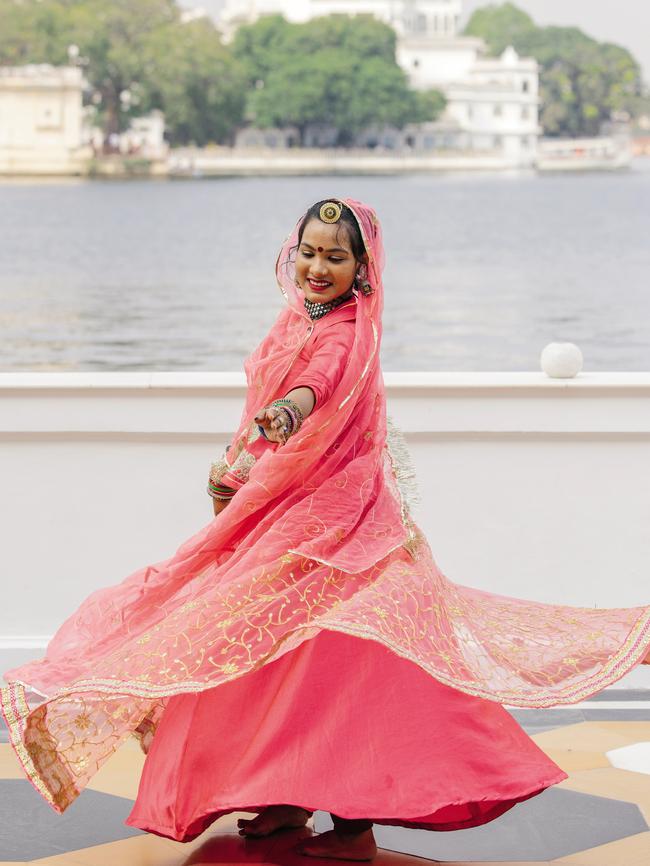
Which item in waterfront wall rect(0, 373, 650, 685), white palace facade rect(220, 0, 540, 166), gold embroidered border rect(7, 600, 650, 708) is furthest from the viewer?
white palace facade rect(220, 0, 540, 166)

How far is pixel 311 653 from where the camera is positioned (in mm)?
2025

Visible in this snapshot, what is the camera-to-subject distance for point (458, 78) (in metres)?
77.2

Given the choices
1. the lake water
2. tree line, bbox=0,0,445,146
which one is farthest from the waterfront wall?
tree line, bbox=0,0,445,146

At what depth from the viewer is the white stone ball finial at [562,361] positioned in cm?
298

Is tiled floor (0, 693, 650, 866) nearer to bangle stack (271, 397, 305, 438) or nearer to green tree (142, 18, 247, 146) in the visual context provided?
bangle stack (271, 397, 305, 438)

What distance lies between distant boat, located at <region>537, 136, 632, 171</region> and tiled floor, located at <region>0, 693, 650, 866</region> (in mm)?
76482

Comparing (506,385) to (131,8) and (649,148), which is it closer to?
(131,8)

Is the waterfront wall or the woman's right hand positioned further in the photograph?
the waterfront wall

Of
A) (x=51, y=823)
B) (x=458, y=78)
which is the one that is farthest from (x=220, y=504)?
(x=458, y=78)

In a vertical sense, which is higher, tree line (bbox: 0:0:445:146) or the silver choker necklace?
tree line (bbox: 0:0:445:146)

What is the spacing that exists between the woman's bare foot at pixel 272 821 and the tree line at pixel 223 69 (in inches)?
2561

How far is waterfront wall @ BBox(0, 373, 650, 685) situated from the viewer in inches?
117

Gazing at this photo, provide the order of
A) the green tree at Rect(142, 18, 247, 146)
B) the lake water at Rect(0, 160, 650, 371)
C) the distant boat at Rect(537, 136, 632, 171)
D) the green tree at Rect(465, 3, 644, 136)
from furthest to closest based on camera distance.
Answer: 1. the green tree at Rect(465, 3, 644, 136)
2. the distant boat at Rect(537, 136, 632, 171)
3. the green tree at Rect(142, 18, 247, 146)
4. the lake water at Rect(0, 160, 650, 371)

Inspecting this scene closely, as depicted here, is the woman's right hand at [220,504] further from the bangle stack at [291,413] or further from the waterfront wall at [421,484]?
the waterfront wall at [421,484]
